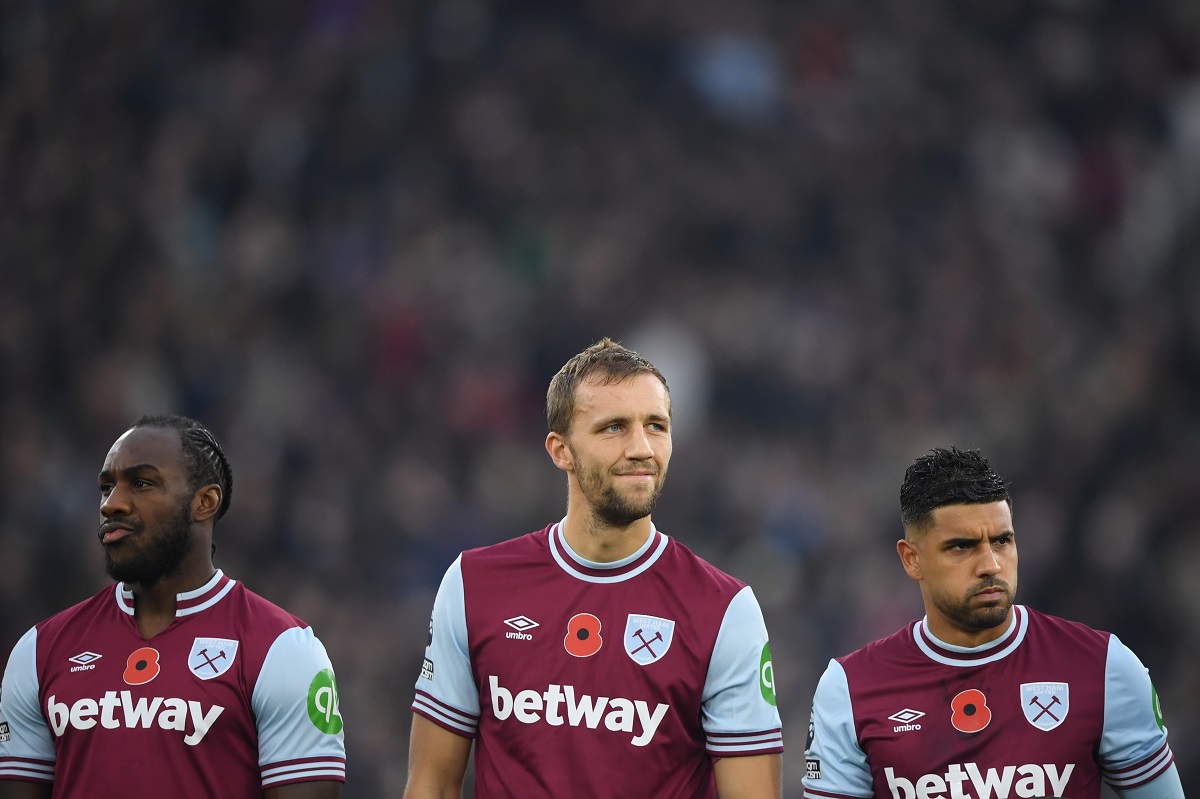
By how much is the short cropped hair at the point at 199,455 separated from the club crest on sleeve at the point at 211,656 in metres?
0.37

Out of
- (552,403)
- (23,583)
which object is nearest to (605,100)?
(23,583)

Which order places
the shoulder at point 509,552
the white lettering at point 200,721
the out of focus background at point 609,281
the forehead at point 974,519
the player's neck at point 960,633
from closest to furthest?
1. the white lettering at point 200,721
2. the forehead at point 974,519
3. the player's neck at point 960,633
4. the shoulder at point 509,552
5. the out of focus background at point 609,281

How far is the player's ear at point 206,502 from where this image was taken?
4.07 meters

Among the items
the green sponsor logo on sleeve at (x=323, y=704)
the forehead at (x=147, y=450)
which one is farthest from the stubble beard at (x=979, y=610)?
the forehead at (x=147, y=450)

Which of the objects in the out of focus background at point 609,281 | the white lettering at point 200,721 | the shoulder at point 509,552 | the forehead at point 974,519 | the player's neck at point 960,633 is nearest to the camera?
the white lettering at point 200,721

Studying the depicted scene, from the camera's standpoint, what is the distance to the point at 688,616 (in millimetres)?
4016

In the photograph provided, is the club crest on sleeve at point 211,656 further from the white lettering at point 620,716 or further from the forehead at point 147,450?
the white lettering at point 620,716

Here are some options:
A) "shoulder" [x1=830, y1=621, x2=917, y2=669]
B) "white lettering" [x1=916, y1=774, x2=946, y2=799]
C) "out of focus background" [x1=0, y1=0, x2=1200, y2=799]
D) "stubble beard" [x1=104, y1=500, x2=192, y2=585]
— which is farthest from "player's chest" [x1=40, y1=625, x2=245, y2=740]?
"out of focus background" [x1=0, y1=0, x2=1200, y2=799]

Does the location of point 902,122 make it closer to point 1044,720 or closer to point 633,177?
point 633,177

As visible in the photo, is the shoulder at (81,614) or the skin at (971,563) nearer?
the skin at (971,563)

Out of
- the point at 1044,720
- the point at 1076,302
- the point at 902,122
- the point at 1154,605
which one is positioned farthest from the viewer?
the point at 902,122

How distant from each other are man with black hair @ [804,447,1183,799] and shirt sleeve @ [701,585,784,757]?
208 mm

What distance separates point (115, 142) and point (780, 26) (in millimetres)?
6099

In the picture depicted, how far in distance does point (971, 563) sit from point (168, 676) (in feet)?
7.03
